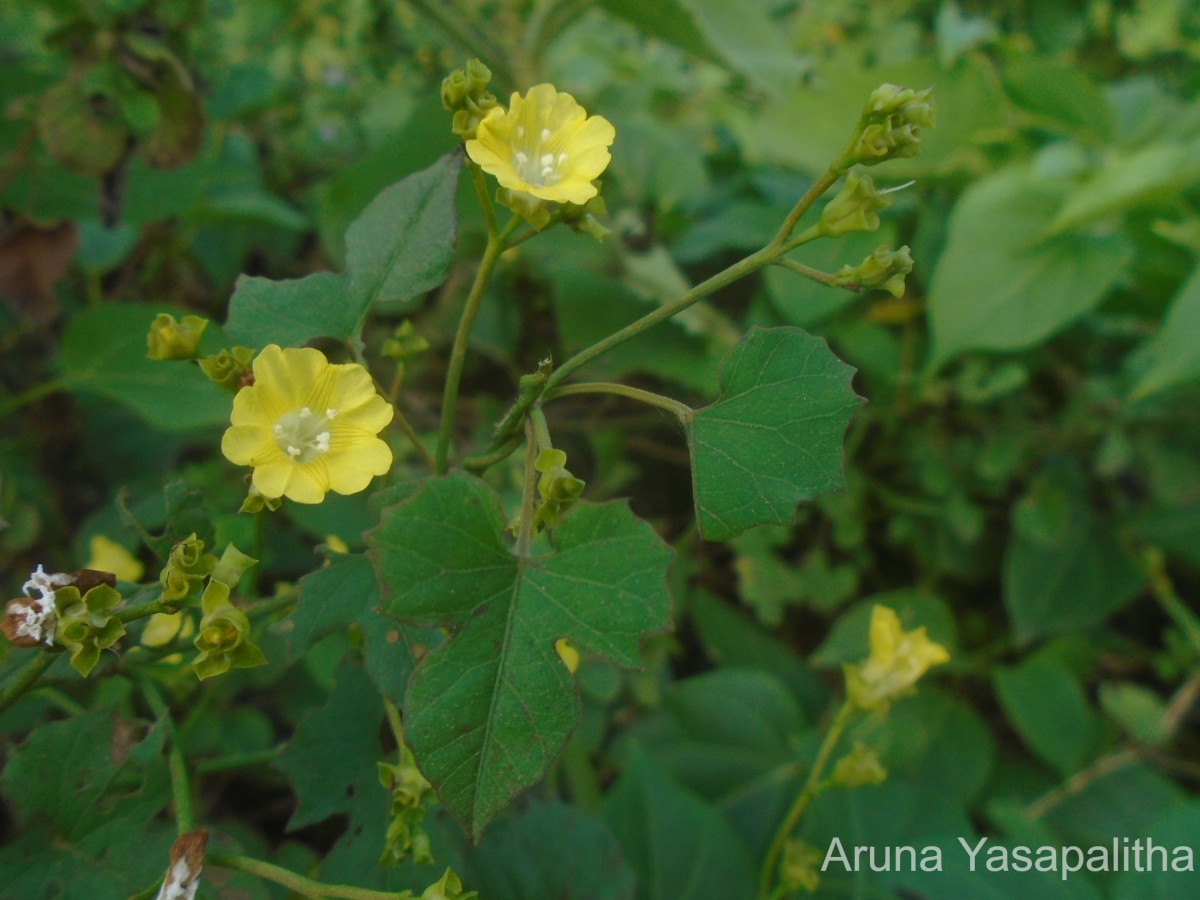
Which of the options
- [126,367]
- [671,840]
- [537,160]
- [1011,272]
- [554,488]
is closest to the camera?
[554,488]

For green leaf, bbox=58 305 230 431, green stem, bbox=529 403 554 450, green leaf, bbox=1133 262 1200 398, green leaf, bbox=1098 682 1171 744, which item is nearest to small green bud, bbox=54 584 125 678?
green stem, bbox=529 403 554 450

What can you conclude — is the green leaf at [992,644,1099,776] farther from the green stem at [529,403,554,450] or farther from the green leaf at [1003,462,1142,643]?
the green stem at [529,403,554,450]

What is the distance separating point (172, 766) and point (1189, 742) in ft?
4.37

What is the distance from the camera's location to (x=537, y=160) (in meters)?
0.56

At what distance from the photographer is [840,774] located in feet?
2.38

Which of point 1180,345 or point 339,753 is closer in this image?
point 339,753

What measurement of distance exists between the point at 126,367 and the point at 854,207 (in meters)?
0.87

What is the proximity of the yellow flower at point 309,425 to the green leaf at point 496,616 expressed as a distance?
0.23 feet

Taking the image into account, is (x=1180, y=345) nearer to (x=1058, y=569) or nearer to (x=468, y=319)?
(x=1058, y=569)

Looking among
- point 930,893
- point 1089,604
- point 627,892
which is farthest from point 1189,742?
point 627,892

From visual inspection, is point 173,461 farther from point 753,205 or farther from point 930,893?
point 930,893

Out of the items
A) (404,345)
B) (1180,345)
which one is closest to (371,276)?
(404,345)

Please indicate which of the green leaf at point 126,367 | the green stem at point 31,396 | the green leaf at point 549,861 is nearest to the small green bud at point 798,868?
the green leaf at point 549,861

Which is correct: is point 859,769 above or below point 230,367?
below
